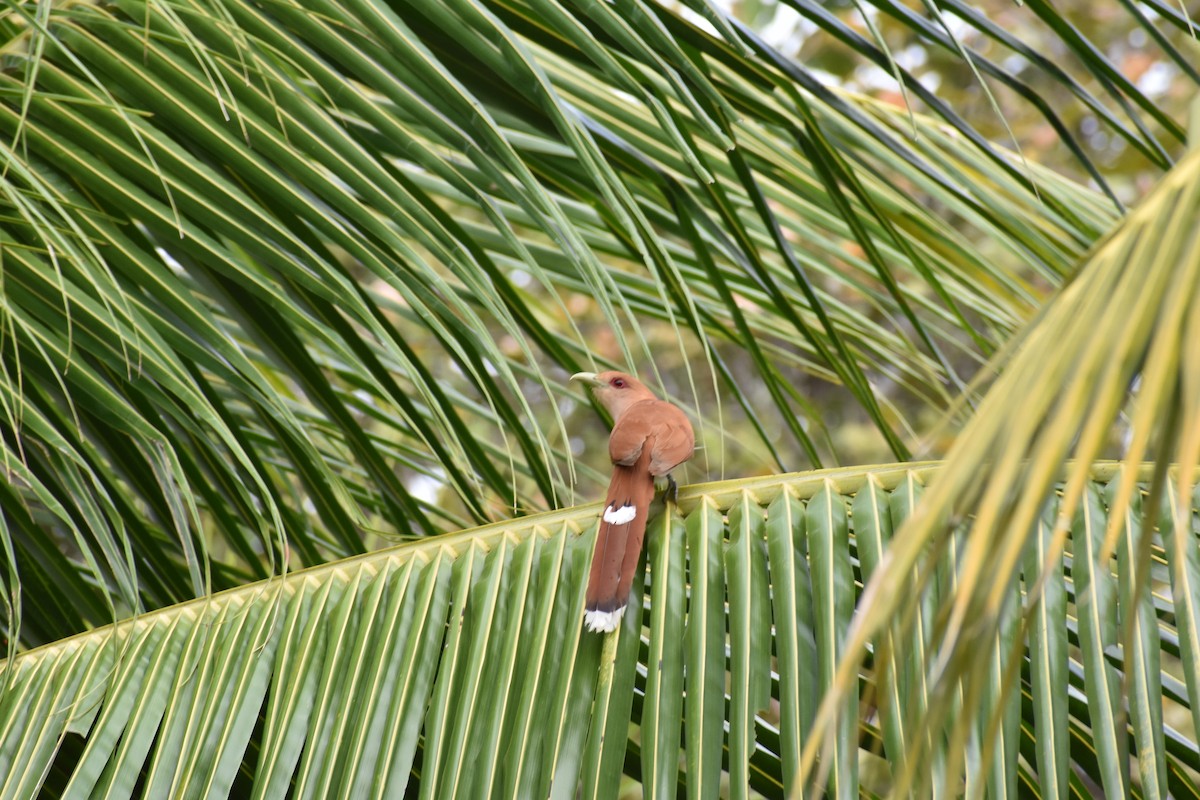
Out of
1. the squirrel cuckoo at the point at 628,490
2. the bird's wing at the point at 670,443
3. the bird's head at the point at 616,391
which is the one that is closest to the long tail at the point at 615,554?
the squirrel cuckoo at the point at 628,490

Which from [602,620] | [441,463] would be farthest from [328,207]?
Answer: [602,620]

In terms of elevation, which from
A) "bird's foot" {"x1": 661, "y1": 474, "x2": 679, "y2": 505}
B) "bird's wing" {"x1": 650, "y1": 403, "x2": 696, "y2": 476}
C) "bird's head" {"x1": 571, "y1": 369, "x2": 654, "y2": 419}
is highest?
"bird's foot" {"x1": 661, "y1": 474, "x2": 679, "y2": 505}

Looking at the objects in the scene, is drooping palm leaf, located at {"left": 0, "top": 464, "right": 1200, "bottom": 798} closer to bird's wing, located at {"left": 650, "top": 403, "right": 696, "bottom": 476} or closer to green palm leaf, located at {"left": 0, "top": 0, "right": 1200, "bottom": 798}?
green palm leaf, located at {"left": 0, "top": 0, "right": 1200, "bottom": 798}

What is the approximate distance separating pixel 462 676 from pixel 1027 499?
128 centimetres

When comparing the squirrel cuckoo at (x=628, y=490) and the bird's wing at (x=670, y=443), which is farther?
the bird's wing at (x=670, y=443)

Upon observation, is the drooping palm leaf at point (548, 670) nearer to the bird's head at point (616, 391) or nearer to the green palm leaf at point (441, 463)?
the green palm leaf at point (441, 463)

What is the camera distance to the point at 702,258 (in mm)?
2180

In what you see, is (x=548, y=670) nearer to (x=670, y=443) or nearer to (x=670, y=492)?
(x=670, y=492)

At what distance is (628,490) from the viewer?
2.09 metres

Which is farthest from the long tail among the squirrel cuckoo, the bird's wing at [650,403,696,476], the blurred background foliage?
the bird's wing at [650,403,696,476]

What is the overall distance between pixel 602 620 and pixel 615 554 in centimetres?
14

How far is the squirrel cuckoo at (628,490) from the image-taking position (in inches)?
69.7

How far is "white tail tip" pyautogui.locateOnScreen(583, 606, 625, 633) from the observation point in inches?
68.7

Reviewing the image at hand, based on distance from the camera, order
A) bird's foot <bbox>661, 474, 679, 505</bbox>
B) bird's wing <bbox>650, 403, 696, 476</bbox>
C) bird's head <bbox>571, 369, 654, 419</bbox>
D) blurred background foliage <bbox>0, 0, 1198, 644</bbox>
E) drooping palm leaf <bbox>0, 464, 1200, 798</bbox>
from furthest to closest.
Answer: bird's head <bbox>571, 369, 654, 419</bbox> → bird's wing <bbox>650, 403, 696, 476</bbox> → bird's foot <bbox>661, 474, 679, 505</bbox> → blurred background foliage <bbox>0, 0, 1198, 644</bbox> → drooping palm leaf <bbox>0, 464, 1200, 798</bbox>
